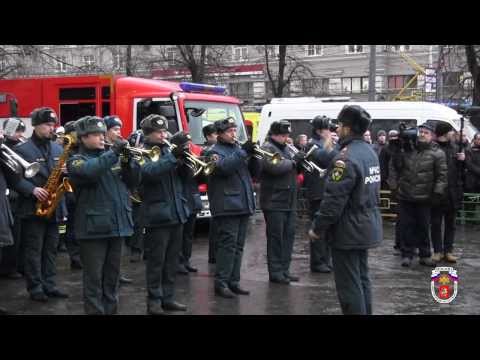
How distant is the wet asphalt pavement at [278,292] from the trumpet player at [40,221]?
0.24 metres

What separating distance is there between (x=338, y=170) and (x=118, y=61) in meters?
28.0

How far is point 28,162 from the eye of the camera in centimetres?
743

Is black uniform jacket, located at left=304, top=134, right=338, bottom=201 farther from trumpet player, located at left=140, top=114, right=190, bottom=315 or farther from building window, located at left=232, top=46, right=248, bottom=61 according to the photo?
building window, located at left=232, top=46, right=248, bottom=61

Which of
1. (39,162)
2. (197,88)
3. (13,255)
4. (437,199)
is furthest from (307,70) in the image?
(39,162)

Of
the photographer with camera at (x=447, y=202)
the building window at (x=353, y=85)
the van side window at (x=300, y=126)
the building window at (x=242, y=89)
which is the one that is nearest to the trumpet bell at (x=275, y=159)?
the photographer with camera at (x=447, y=202)

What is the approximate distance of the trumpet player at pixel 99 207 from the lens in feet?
19.7

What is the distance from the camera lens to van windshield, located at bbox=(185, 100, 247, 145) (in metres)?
12.7

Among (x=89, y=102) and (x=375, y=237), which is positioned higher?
(x=89, y=102)

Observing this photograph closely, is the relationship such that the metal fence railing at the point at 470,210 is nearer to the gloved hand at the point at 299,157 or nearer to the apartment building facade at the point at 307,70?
the gloved hand at the point at 299,157

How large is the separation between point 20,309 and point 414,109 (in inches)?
459

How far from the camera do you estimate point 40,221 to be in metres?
7.49

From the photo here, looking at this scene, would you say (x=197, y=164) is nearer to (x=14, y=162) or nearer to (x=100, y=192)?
(x=100, y=192)
